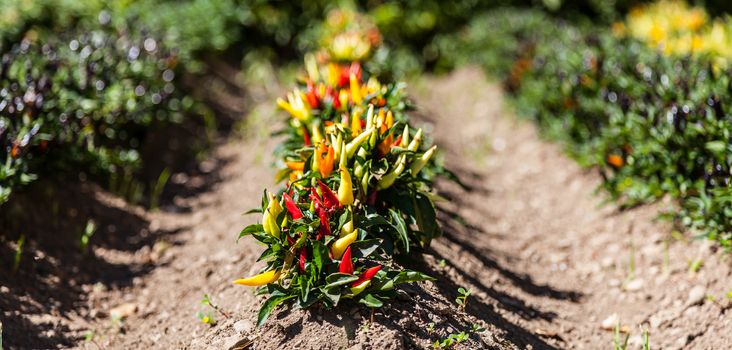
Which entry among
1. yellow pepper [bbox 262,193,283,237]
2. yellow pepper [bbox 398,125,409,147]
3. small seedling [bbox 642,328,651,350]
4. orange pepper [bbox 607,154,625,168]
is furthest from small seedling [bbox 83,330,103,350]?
orange pepper [bbox 607,154,625,168]

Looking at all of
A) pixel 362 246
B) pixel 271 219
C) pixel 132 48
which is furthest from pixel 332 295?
pixel 132 48

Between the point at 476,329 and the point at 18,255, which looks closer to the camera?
the point at 476,329

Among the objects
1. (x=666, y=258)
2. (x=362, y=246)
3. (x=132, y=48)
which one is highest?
(x=132, y=48)

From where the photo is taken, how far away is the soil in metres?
2.95

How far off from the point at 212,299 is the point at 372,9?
634 centimetres

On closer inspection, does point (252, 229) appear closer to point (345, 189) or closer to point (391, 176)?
point (345, 189)

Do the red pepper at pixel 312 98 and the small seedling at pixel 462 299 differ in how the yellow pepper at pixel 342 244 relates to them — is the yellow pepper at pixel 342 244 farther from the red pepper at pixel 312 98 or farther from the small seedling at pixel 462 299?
the red pepper at pixel 312 98

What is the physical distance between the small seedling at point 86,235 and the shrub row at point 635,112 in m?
3.37

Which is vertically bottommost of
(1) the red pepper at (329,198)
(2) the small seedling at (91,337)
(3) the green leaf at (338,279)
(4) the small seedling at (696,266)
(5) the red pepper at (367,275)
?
(4) the small seedling at (696,266)

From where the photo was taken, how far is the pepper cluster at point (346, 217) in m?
2.73

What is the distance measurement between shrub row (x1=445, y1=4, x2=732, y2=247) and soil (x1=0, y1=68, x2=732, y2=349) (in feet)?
0.73

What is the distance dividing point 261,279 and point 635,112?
3.01 metres

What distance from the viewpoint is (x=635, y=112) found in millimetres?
4586

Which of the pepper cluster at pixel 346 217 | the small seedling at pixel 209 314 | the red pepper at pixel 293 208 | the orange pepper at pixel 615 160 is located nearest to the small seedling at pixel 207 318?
the small seedling at pixel 209 314
